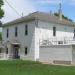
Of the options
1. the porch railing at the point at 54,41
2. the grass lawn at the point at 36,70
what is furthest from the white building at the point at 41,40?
the grass lawn at the point at 36,70

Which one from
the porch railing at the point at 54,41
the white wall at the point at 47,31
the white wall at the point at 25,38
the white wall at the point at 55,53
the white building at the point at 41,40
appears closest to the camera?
the white wall at the point at 55,53

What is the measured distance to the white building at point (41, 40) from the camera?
45.0m

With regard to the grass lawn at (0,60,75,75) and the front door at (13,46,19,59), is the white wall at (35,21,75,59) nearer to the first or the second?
the front door at (13,46,19,59)

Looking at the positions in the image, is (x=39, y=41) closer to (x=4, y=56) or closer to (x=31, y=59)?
(x=31, y=59)

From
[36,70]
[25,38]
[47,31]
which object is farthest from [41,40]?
[36,70]

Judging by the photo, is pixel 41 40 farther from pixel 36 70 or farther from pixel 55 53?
pixel 36 70

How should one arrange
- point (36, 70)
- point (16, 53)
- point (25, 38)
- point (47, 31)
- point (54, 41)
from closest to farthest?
point (36, 70) < point (54, 41) < point (47, 31) < point (25, 38) < point (16, 53)

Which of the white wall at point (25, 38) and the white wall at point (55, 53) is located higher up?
the white wall at point (25, 38)

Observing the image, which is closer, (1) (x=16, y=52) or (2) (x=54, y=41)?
(2) (x=54, y=41)

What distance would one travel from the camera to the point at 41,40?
49750mm

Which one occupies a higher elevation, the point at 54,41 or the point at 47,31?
the point at 47,31

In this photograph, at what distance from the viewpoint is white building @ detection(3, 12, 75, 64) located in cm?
4503

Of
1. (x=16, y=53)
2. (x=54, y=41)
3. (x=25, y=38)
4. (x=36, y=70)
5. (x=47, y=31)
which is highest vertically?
(x=47, y=31)

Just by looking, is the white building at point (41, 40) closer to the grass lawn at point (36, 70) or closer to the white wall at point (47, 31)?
the white wall at point (47, 31)
